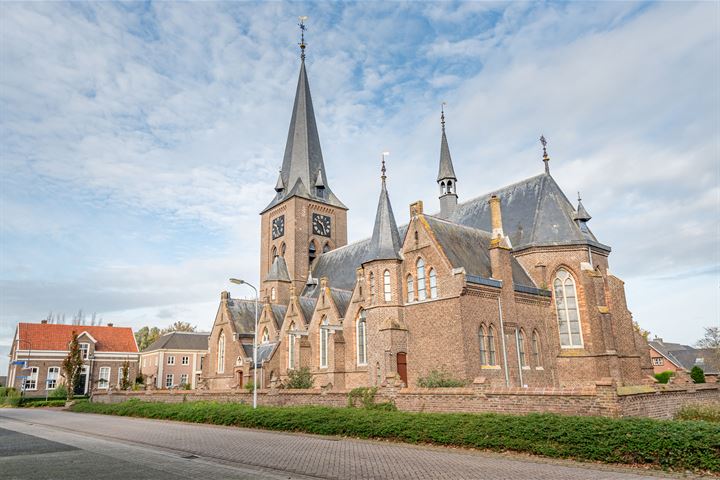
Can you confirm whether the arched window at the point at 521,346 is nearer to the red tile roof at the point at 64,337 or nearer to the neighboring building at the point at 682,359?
the neighboring building at the point at 682,359

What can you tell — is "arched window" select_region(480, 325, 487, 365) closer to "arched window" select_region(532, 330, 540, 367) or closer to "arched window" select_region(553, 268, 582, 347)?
"arched window" select_region(532, 330, 540, 367)

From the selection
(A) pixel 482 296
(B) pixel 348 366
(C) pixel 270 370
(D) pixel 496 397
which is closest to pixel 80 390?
(C) pixel 270 370

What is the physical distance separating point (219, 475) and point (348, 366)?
75.1ft

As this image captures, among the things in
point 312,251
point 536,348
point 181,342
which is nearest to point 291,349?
point 312,251

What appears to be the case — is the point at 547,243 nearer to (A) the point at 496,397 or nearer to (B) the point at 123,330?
(A) the point at 496,397

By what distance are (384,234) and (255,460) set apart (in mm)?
18528

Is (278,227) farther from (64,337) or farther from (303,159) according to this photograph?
(64,337)

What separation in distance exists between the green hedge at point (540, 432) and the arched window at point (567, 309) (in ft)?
54.1

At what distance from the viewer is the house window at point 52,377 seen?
62094 mm

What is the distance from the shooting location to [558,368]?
29.4 metres

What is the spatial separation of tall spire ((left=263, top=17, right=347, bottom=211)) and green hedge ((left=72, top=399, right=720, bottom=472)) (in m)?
33.5

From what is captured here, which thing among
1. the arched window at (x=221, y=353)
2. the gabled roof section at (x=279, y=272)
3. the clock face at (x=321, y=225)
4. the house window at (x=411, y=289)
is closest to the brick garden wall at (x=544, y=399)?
the house window at (x=411, y=289)

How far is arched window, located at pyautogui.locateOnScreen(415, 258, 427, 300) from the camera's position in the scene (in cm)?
2825

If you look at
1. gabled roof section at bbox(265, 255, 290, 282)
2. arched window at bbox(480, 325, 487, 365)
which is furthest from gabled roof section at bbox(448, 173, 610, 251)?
gabled roof section at bbox(265, 255, 290, 282)
